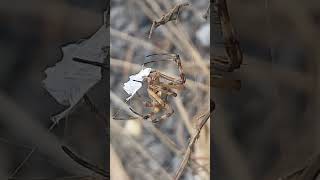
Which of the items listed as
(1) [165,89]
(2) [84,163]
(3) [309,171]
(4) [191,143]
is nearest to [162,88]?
(1) [165,89]

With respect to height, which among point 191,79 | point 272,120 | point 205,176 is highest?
point 191,79

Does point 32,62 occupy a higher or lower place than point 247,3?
lower

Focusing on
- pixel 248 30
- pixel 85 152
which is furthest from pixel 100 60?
pixel 248 30

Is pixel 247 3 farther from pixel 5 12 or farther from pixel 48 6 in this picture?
pixel 5 12

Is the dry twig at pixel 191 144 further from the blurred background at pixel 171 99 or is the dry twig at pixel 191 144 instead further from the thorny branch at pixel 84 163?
the thorny branch at pixel 84 163

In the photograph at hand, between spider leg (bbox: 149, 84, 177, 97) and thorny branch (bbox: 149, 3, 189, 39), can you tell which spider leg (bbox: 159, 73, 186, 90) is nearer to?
spider leg (bbox: 149, 84, 177, 97)

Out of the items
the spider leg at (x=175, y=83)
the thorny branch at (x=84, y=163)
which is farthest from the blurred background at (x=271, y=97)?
the thorny branch at (x=84, y=163)
